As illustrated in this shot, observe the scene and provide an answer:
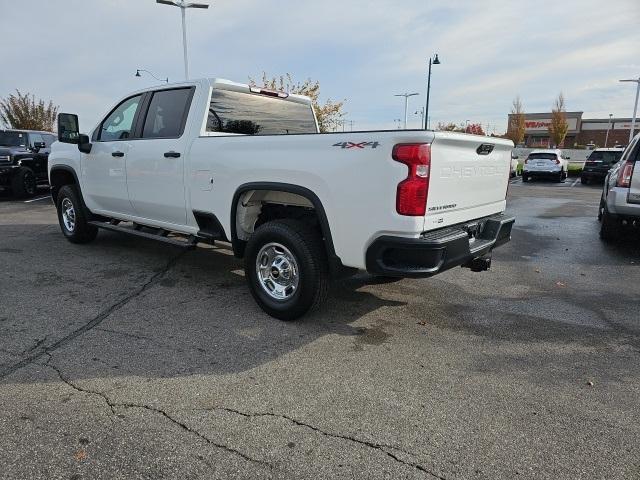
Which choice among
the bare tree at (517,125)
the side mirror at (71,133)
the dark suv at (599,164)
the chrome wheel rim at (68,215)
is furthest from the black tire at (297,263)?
the bare tree at (517,125)

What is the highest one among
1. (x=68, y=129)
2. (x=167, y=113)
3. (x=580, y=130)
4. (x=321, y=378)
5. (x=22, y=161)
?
(x=580, y=130)

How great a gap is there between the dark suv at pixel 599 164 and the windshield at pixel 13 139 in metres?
21.6

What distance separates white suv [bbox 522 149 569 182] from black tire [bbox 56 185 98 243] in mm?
20954

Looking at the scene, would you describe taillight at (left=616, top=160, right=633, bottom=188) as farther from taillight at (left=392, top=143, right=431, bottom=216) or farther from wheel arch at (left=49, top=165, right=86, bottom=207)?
wheel arch at (left=49, top=165, right=86, bottom=207)

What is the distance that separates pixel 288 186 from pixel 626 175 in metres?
5.43

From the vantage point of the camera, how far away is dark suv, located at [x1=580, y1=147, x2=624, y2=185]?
20.5m

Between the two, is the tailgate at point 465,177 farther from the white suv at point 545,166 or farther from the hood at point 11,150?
the white suv at point 545,166

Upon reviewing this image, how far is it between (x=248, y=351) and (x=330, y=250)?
0.98 metres

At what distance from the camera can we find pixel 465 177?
371 centimetres

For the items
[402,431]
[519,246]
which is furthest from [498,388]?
[519,246]

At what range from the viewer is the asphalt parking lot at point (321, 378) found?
2.38 metres

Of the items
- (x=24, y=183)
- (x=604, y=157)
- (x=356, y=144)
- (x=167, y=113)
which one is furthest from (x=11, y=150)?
(x=604, y=157)

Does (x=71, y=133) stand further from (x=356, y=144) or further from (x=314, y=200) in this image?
(x=356, y=144)

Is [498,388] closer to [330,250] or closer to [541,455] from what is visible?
Result: [541,455]
